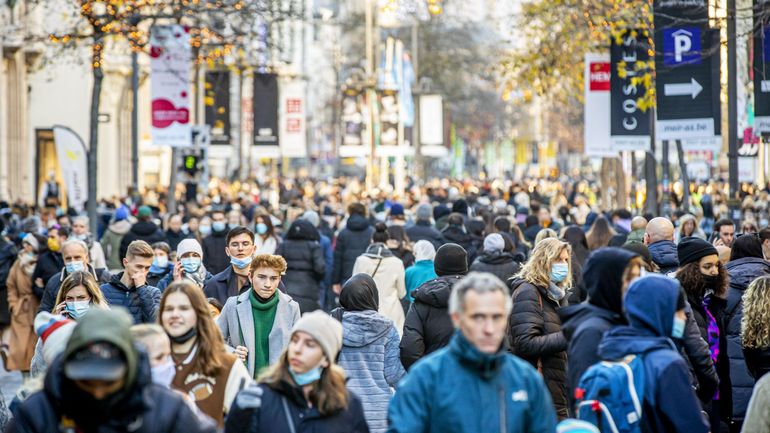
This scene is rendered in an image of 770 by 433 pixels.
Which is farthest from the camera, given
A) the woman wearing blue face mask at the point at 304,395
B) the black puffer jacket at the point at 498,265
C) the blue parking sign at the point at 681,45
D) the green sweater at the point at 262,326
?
the blue parking sign at the point at 681,45

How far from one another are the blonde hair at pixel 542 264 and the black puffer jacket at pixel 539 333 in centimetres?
4

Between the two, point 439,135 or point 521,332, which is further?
point 439,135

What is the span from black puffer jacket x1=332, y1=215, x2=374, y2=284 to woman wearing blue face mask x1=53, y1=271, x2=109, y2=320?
8618 millimetres

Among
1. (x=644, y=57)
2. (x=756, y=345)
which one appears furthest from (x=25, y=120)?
(x=756, y=345)

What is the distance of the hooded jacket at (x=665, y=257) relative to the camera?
1148 cm

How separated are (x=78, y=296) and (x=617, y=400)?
13.5ft

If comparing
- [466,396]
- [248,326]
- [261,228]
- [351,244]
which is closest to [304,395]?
[466,396]

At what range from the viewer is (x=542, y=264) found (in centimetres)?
938

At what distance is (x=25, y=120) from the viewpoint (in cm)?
4078

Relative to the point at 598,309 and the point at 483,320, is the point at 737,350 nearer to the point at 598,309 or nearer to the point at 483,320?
the point at 598,309

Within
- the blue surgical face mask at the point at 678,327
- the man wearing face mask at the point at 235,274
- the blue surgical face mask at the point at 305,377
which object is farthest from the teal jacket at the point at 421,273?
the blue surgical face mask at the point at 305,377

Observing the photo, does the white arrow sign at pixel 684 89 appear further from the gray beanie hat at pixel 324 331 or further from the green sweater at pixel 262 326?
the gray beanie hat at pixel 324 331

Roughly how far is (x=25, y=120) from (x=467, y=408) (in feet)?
120

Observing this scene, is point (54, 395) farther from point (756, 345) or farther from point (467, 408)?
point (756, 345)
